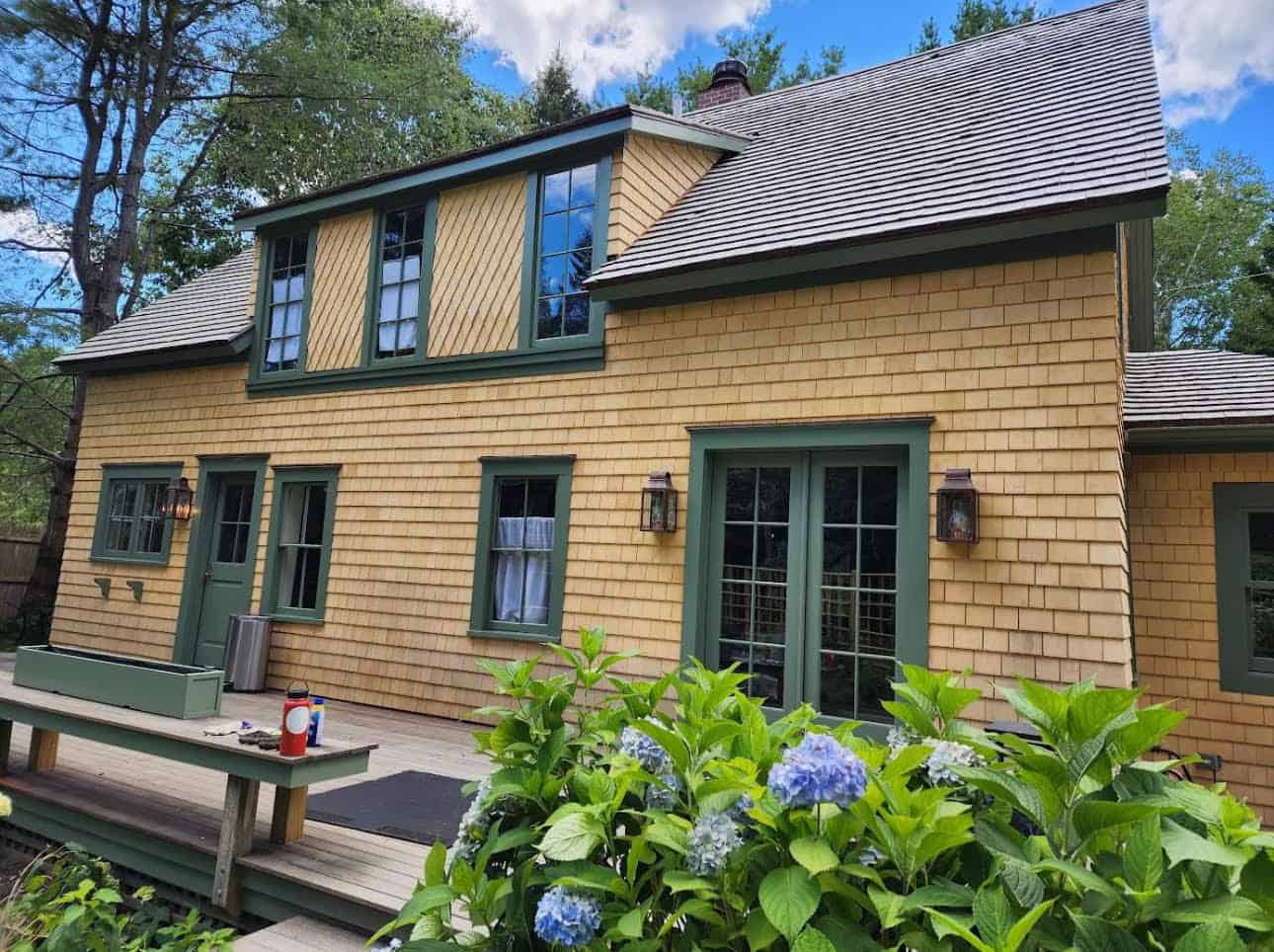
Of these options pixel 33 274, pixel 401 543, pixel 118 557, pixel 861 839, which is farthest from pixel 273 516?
pixel 33 274

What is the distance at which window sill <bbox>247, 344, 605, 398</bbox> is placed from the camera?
620 cm

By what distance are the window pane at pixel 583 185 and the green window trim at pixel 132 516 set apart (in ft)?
17.8

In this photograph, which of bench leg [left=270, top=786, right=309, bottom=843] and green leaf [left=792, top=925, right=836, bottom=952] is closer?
green leaf [left=792, top=925, right=836, bottom=952]

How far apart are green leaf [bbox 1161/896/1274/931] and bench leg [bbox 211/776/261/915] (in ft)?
11.5

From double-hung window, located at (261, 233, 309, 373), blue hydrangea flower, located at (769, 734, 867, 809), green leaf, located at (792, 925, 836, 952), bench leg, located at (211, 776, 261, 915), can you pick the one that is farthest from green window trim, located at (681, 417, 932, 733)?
double-hung window, located at (261, 233, 309, 373)

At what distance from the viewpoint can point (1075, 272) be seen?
4438 millimetres

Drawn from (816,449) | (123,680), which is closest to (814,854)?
(123,680)

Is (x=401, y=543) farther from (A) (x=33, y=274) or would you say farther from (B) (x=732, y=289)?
(A) (x=33, y=274)

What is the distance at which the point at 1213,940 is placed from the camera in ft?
2.52

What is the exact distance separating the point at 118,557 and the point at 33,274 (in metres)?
8.71

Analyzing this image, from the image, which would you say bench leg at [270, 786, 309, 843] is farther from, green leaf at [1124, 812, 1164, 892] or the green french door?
green leaf at [1124, 812, 1164, 892]

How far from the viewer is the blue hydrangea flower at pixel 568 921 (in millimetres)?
1147

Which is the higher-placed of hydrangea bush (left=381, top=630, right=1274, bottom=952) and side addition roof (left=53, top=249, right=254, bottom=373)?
side addition roof (left=53, top=249, right=254, bottom=373)

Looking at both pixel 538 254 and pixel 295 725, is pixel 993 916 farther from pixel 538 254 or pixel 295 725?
pixel 538 254
